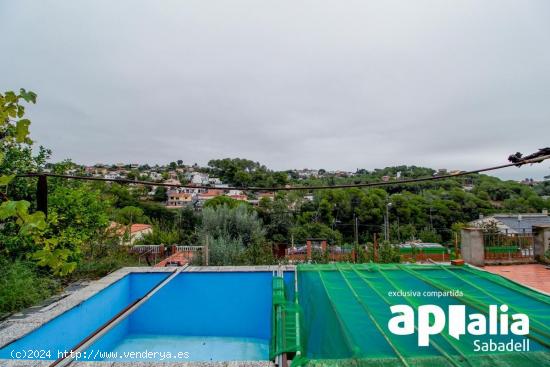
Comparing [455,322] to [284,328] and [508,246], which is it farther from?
[508,246]

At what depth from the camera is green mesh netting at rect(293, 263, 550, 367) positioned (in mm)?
2062

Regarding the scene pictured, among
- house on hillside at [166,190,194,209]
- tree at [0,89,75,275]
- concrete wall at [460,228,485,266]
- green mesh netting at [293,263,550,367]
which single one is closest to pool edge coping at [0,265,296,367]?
green mesh netting at [293,263,550,367]

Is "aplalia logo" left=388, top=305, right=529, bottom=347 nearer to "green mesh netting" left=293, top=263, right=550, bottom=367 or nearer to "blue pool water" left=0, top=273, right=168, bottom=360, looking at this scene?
"green mesh netting" left=293, top=263, right=550, bottom=367

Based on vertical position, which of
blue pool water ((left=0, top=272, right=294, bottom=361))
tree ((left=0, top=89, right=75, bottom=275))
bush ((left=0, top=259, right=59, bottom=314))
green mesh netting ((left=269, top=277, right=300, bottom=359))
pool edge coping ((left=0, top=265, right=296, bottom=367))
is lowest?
blue pool water ((left=0, top=272, right=294, bottom=361))

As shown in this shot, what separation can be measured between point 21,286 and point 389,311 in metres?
4.36

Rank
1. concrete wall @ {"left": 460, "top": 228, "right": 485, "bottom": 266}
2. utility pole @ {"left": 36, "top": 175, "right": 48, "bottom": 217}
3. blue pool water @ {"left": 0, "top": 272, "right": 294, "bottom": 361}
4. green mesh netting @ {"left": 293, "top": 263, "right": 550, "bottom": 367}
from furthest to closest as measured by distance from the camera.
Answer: concrete wall @ {"left": 460, "top": 228, "right": 485, "bottom": 266}, blue pool water @ {"left": 0, "top": 272, "right": 294, "bottom": 361}, utility pole @ {"left": 36, "top": 175, "right": 48, "bottom": 217}, green mesh netting @ {"left": 293, "top": 263, "right": 550, "bottom": 367}

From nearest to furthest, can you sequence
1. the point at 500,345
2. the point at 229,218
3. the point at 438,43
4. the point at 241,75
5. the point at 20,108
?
the point at 20,108 → the point at 500,345 → the point at 438,43 → the point at 241,75 → the point at 229,218

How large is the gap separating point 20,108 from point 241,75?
9.17 m

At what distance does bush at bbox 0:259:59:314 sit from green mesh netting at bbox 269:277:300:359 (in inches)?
122

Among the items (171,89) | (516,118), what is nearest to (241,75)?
(171,89)

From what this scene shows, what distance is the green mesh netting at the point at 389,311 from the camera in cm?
206

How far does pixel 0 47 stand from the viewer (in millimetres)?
4176

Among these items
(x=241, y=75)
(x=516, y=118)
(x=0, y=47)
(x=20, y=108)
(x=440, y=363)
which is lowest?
(x=440, y=363)

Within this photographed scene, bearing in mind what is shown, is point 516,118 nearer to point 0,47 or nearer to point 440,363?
point 440,363
